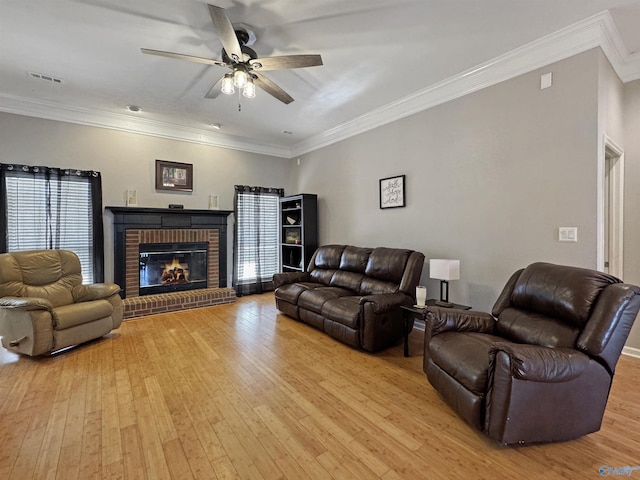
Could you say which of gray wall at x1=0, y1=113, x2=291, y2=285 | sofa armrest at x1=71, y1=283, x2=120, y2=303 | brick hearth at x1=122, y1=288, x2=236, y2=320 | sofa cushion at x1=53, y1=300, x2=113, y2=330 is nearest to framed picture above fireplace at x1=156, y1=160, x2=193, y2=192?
gray wall at x1=0, y1=113, x2=291, y2=285

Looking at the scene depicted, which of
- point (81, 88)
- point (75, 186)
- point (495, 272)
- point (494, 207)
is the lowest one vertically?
point (495, 272)

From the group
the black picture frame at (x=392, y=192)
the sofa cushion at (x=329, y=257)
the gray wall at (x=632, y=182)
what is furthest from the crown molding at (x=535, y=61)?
the sofa cushion at (x=329, y=257)

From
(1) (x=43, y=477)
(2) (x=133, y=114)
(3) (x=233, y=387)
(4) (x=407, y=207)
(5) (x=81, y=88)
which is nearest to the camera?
(1) (x=43, y=477)

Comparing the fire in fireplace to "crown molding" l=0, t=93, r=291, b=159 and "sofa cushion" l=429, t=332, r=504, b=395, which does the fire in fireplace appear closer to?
"crown molding" l=0, t=93, r=291, b=159

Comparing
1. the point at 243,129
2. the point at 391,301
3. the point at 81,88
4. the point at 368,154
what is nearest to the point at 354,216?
the point at 368,154

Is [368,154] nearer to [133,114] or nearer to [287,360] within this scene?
[287,360]

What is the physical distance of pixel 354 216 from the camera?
5.04 meters

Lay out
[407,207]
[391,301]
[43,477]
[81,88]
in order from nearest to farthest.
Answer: [43,477], [391,301], [81,88], [407,207]

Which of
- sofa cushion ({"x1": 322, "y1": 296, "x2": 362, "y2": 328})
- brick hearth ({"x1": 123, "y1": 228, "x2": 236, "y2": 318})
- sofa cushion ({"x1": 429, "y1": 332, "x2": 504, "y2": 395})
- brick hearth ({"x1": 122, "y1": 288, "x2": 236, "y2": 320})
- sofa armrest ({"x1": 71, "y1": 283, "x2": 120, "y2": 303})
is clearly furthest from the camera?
brick hearth ({"x1": 123, "y1": 228, "x2": 236, "y2": 318})

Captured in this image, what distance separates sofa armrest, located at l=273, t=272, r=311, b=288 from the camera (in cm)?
458

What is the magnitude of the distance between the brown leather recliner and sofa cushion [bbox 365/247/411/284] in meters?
1.50

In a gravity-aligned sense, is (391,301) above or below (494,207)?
below

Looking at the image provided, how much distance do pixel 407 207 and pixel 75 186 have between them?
4834mm

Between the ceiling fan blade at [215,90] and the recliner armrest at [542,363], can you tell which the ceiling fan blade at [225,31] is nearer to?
the ceiling fan blade at [215,90]
